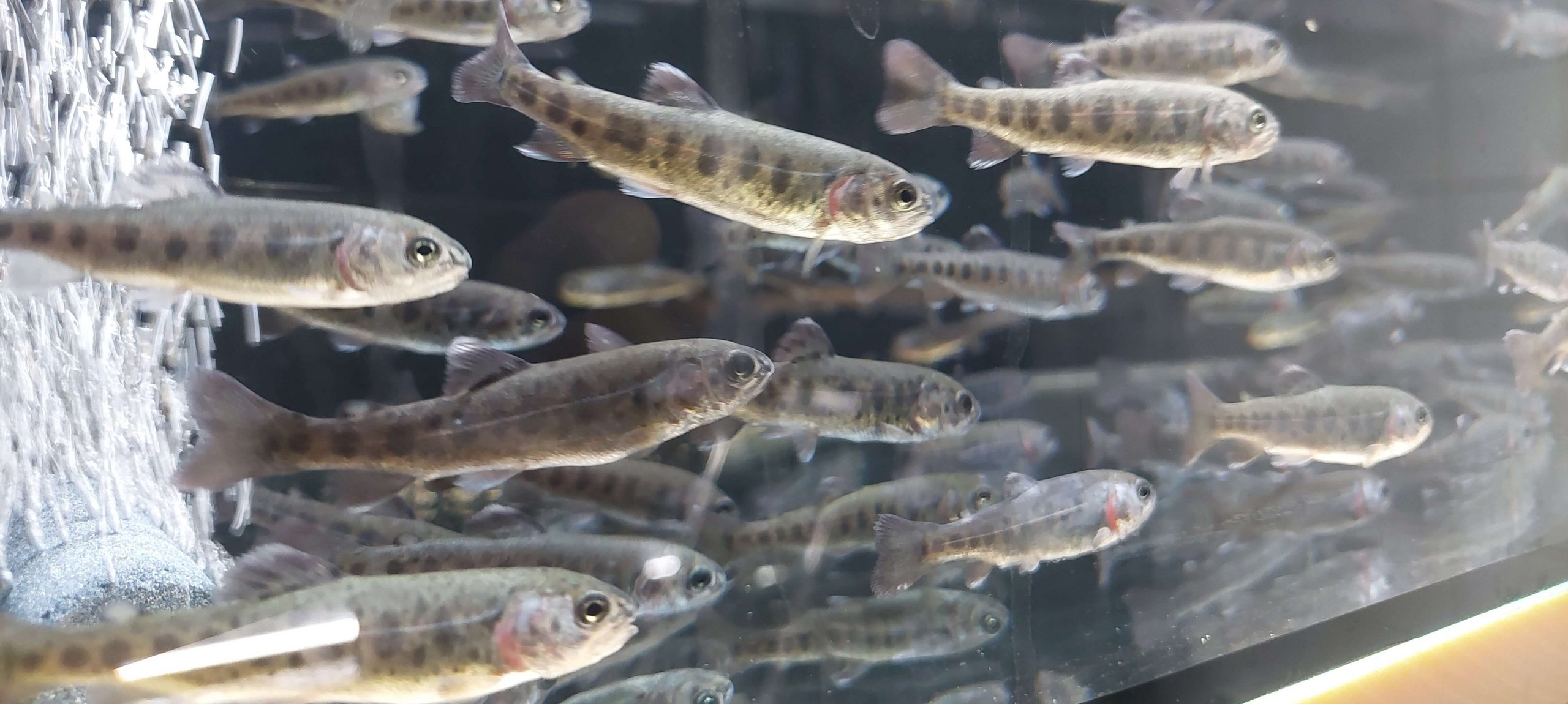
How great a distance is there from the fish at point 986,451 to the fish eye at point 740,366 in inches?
70.8

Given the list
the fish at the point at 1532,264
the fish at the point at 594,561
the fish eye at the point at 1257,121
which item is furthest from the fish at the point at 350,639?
the fish at the point at 1532,264

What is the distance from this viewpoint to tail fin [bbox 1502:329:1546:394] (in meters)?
4.68

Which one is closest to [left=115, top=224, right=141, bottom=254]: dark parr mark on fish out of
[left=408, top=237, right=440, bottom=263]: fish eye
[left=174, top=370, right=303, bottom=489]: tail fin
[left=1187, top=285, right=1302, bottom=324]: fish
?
[left=174, top=370, right=303, bottom=489]: tail fin

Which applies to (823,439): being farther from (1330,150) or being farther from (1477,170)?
(1477,170)

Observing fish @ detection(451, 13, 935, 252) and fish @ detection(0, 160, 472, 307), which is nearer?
fish @ detection(0, 160, 472, 307)

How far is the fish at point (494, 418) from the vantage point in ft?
4.90

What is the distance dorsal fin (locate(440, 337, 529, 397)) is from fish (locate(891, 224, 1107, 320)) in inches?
81.6

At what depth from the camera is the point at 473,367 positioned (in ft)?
5.49

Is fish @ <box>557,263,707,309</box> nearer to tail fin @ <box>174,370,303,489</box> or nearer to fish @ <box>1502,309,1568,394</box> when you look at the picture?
tail fin @ <box>174,370,303,489</box>

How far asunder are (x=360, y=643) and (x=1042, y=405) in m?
4.03

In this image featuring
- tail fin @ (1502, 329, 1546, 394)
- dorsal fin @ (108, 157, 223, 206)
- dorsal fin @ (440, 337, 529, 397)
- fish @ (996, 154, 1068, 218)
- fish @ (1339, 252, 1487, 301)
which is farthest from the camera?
fish @ (1339, 252, 1487, 301)

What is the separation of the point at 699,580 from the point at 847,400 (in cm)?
78

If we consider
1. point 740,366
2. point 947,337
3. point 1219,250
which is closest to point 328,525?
point 740,366

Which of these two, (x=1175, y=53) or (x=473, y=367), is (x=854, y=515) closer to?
(x=473, y=367)
